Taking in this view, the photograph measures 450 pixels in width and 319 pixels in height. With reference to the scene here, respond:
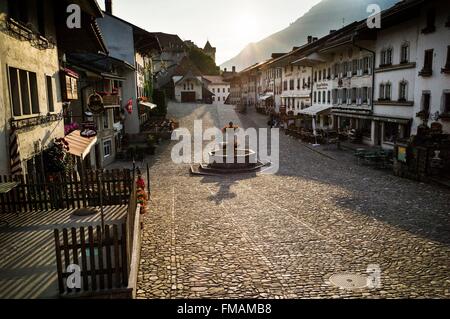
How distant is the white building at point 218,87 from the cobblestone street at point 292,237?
9714 centimetres

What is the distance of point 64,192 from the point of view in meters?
13.3

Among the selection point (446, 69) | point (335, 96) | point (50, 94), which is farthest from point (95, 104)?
point (335, 96)

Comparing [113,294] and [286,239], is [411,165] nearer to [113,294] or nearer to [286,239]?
[286,239]

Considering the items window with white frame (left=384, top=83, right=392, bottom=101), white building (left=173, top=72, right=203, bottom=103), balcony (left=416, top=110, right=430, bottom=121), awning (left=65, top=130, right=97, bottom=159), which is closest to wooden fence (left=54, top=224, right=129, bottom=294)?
awning (left=65, top=130, right=97, bottom=159)

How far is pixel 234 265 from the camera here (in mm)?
9328

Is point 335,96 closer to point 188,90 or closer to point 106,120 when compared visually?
point 106,120

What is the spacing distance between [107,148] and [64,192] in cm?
1571

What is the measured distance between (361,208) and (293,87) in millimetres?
43100

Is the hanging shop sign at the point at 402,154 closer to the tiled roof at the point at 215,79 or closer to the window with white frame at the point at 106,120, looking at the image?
the window with white frame at the point at 106,120

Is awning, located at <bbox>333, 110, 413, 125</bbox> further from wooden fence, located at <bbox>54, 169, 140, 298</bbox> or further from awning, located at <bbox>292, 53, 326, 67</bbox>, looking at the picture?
wooden fence, located at <bbox>54, 169, 140, 298</bbox>

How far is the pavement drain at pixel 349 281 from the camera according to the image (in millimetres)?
8102

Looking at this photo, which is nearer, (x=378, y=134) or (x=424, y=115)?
(x=424, y=115)

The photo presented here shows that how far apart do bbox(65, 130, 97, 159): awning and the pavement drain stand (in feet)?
35.5
